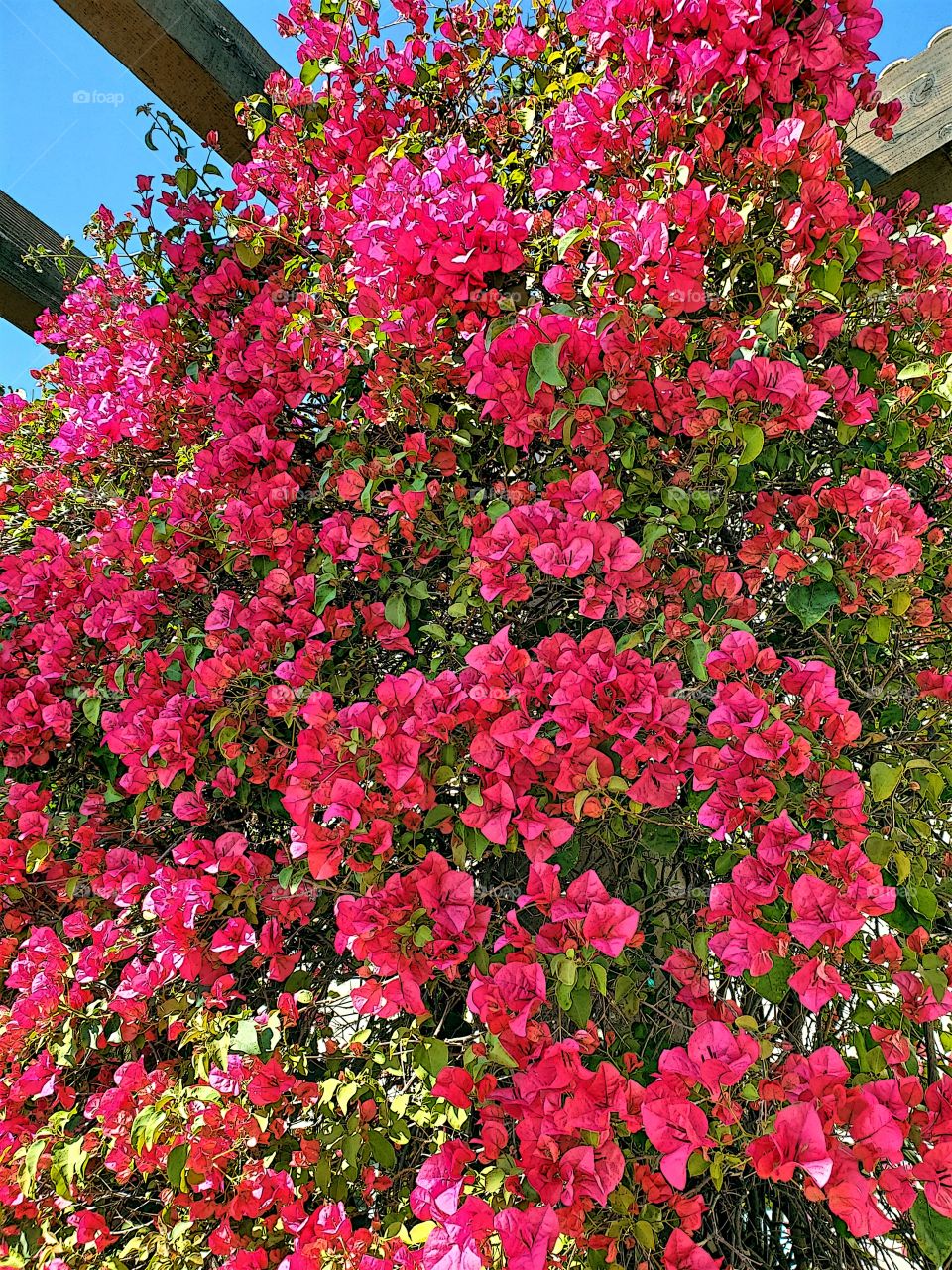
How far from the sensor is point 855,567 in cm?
92

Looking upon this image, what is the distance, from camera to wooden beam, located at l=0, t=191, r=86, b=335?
7.29 ft

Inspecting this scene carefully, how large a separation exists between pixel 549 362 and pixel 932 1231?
937mm

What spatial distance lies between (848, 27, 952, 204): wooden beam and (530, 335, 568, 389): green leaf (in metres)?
1.20

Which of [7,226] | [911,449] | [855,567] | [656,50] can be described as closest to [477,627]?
[855,567]

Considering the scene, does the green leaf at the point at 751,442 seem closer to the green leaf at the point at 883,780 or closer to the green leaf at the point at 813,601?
the green leaf at the point at 813,601

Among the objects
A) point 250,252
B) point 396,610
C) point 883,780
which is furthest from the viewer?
point 250,252

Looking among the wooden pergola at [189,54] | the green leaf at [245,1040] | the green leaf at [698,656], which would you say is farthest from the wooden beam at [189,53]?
the green leaf at [245,1040]

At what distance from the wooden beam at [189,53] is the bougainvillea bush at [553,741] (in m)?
0.63

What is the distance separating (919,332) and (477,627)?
0.72 meters

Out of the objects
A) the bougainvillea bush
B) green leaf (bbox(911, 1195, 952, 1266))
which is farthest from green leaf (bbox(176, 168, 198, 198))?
green leaf (bbox(911, 1195, 952, 1266))

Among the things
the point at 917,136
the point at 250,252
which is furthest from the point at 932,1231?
the point at 917,136

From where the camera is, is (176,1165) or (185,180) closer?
(176,1165)

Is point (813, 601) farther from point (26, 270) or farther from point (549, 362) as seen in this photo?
point (26, 270)

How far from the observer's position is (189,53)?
1.67 metres
